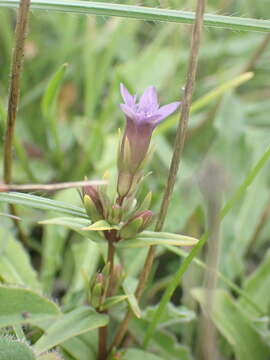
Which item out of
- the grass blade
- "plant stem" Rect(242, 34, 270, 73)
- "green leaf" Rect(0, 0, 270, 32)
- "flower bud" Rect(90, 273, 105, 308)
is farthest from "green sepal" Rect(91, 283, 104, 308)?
"plant stem" Rect(242, 34, 270, 73)

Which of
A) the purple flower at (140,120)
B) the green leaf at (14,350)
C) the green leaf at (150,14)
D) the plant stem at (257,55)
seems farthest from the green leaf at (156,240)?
the plant stem at (257,55)

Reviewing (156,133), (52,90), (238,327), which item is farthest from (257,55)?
(238,327)

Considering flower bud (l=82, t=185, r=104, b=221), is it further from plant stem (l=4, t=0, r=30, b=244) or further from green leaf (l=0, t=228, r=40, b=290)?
green leaf (l=0, t=228, r=40, b=290)

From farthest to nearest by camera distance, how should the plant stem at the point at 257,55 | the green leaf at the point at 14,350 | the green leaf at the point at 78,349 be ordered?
the plant stem at the point at 257,55, the green leaf at the point at 78,349, the green leaf at the point at 14,350

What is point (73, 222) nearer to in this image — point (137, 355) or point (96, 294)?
point (96, 294)

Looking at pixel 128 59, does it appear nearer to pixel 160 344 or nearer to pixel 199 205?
pixel 199 205

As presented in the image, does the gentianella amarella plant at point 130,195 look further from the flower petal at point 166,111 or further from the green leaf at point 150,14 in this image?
the green leaf at point 150,14
